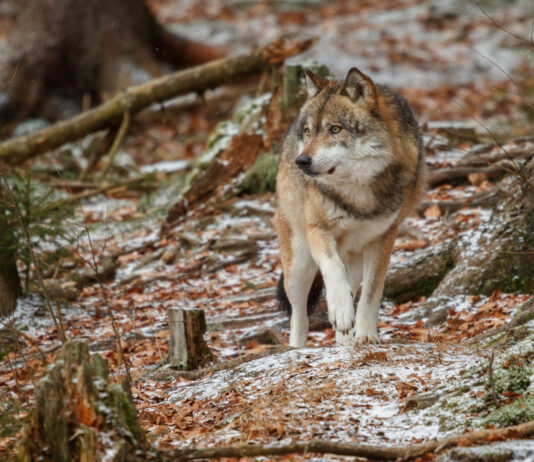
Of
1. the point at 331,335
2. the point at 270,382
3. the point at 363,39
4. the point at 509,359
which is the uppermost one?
the point at 363,39

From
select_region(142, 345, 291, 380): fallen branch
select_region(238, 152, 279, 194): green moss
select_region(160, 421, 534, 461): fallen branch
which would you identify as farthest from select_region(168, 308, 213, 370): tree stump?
select_region(238, 152, 279, 194): green moss

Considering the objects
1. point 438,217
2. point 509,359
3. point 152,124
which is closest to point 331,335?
point 438,217

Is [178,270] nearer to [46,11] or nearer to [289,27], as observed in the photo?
[46,11]

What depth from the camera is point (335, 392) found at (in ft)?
14.1

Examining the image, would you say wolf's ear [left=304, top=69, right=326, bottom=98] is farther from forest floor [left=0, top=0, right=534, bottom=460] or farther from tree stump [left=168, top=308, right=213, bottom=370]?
tree stump [left=168, top=308, right=213, bottom=370]

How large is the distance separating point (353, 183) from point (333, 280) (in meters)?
0.87

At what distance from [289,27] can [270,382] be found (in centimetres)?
2045

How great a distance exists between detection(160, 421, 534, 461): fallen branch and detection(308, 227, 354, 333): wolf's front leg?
2.33m

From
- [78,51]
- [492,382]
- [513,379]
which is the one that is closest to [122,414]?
[492,382]

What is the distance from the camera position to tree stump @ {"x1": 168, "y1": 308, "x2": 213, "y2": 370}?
6031 mm

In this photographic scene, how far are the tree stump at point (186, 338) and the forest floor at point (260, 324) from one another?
0.17 meters

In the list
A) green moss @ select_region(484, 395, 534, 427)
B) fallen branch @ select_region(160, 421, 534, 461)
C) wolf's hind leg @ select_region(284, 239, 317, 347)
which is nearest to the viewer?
fallen branch @ select_region(160, 421, 534, 461)

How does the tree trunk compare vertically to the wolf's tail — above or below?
above

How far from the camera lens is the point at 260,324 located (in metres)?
7.55
